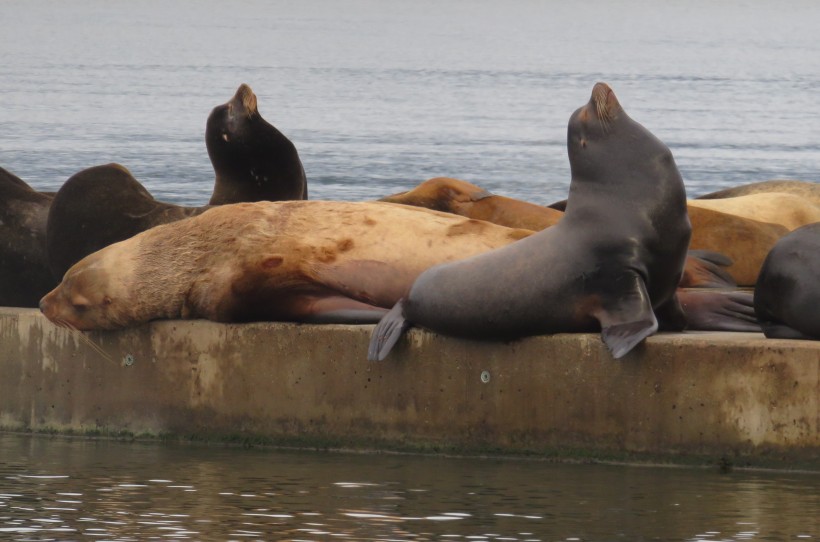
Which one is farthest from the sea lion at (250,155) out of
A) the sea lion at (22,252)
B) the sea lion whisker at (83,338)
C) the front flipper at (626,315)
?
the front flipper at (626,315)

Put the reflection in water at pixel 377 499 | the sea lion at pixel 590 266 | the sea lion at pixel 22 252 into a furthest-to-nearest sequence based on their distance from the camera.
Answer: the sea lion at pixel 22 252, the sea lion at pixel 590 266, the reflection in water at pixel 377 499

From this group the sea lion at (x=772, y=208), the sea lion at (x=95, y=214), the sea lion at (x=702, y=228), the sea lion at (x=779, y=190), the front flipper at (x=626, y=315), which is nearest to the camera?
the front flipper at (x=626, y=315)

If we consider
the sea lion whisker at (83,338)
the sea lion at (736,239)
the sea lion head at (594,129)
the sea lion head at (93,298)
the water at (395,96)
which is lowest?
the sea lion whisker at (83,338)

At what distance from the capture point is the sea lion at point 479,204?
1037 centimetres

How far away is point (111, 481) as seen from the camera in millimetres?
7461

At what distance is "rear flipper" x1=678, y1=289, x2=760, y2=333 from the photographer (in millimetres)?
8312

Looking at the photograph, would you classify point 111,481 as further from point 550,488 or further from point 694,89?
point 694,89

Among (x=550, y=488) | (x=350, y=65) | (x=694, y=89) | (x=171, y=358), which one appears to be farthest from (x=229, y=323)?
(x=350, y=65)

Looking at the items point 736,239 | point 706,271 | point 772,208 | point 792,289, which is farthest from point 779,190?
point 792,289

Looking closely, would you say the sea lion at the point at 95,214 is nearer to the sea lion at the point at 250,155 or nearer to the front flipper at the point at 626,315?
the sea lion at the point at 250,155

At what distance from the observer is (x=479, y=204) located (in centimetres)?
1079

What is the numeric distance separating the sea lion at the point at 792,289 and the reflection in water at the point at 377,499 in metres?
0.74

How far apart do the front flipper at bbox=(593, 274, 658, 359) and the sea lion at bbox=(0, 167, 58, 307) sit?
360 cm

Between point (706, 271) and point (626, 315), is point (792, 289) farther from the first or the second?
point (706, 271)
